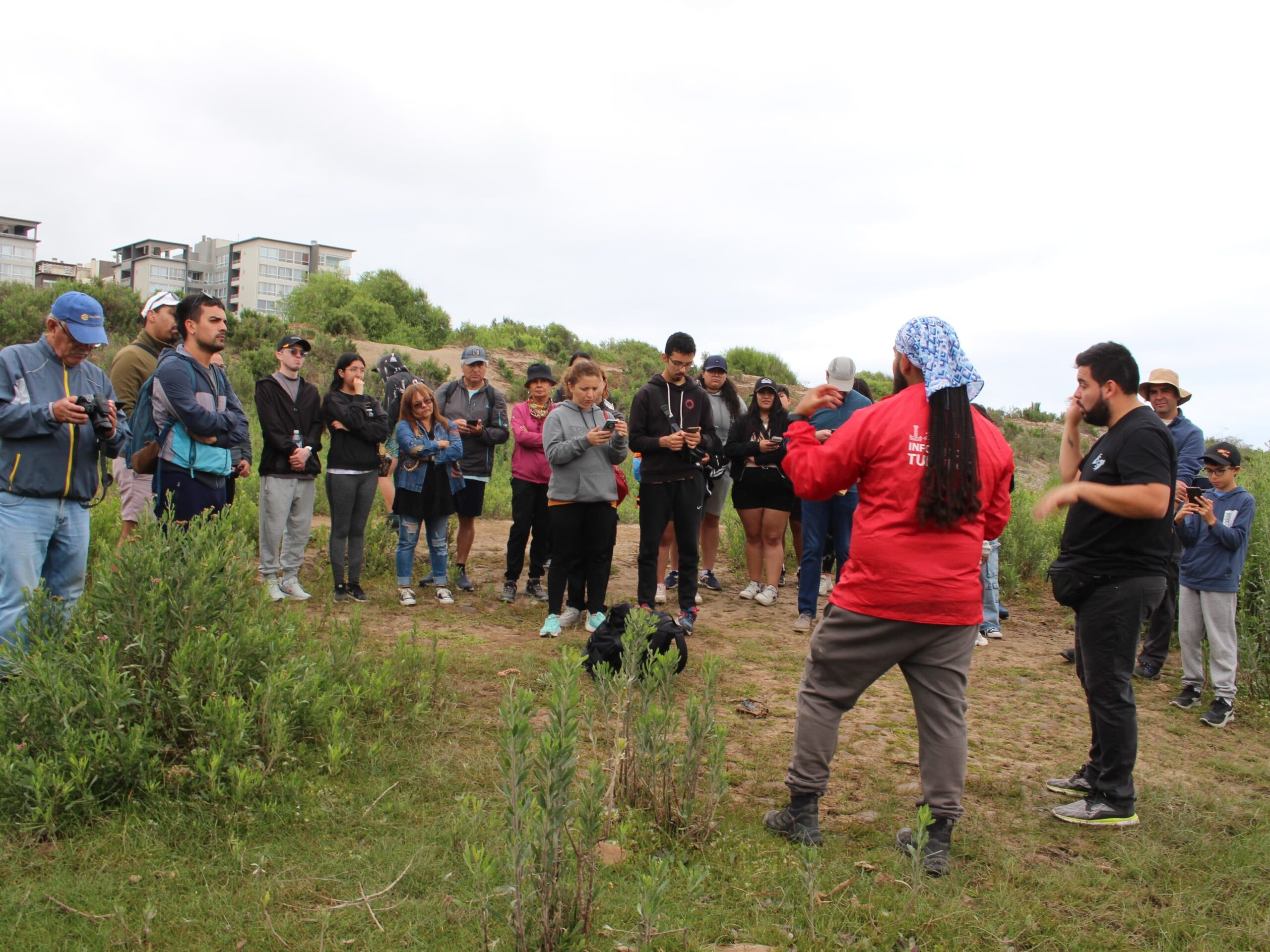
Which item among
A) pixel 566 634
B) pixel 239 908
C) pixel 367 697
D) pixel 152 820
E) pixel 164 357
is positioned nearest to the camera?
pixel 239 908

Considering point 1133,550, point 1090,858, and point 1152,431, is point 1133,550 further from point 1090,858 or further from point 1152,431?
point 1090,858

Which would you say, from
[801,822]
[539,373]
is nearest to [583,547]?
[539,373]

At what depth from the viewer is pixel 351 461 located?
22.4 feet

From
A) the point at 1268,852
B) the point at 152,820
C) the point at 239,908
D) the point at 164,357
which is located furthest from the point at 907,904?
the point at 164,357

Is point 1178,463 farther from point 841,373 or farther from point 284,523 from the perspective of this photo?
point 284,523

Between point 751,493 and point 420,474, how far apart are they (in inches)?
113

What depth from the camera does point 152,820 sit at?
315 cm

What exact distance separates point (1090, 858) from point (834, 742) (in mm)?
1140

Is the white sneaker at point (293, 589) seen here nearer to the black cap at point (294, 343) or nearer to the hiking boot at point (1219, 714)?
the black cap at point (294, 343)

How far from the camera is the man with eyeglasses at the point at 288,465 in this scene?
650 cm

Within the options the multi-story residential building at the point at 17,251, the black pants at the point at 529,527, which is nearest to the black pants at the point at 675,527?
the black pants at the point at 529,527

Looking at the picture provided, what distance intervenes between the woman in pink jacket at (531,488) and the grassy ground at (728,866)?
278cm

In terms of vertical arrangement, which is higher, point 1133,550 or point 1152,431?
point 1152,431

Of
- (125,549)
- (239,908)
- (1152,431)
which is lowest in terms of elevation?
(239,908)
